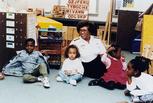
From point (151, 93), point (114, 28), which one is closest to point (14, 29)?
point (151, 93)

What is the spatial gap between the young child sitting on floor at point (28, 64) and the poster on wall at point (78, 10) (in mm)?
2909

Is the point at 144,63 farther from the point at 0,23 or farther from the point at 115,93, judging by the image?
the point at 0,23

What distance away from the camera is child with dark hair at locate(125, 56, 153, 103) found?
3936mm

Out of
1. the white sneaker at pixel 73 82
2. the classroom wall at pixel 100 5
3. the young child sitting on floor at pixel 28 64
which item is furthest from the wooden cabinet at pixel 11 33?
the classroom wall at pixel 100 5

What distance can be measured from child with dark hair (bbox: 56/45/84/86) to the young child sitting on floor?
257mm

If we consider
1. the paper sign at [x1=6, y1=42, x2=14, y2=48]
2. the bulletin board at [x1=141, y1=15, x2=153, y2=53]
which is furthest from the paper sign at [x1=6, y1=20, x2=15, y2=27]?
the bulletin board at [x1=141, y1=15, x2=153, y2=53]

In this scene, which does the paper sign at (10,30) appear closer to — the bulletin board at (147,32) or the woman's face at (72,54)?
the woman's face at (72,54)

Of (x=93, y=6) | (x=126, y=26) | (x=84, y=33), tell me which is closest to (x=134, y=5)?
(x=126, y=26)

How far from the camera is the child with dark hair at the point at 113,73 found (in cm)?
468

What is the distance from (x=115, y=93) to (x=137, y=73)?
516 mm

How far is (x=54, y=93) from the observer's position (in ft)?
14.3

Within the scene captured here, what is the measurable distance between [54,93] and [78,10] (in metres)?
3.86

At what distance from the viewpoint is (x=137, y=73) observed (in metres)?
4.09

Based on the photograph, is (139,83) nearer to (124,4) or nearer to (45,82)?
(45,82)
